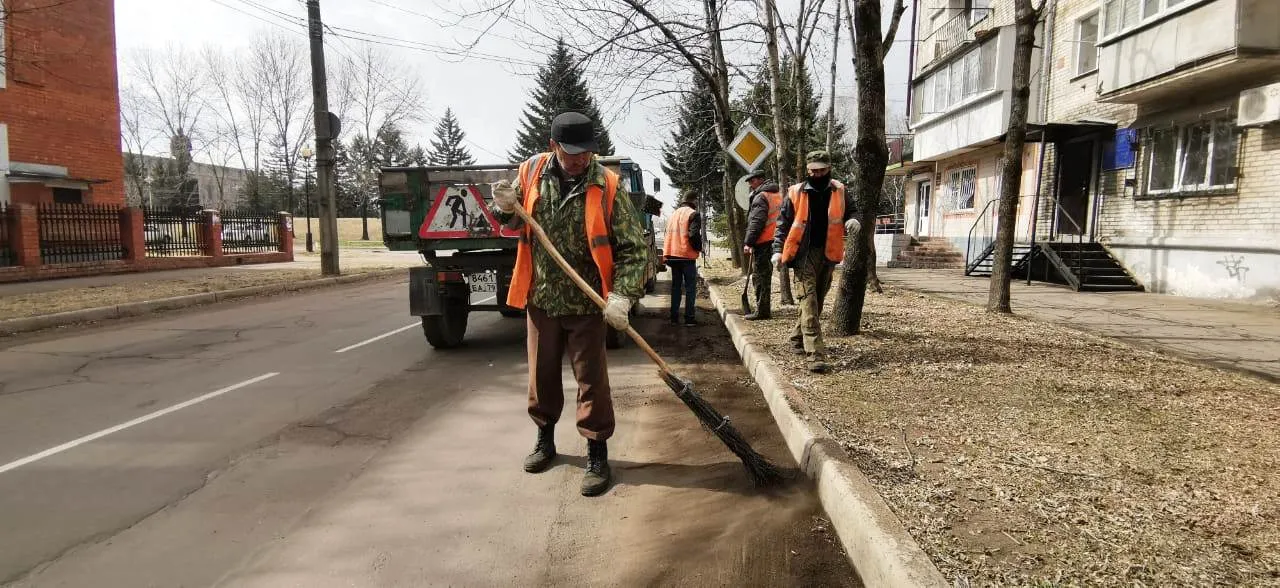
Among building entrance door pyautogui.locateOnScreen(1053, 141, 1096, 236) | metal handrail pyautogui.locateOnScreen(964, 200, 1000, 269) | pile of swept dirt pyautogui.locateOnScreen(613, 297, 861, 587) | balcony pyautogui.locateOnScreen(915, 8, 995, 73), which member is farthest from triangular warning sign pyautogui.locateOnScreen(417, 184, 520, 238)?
balcony pyautogui.locateOnScreen(915, 8, 995, 73)

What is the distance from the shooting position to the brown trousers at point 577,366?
3.65 meters

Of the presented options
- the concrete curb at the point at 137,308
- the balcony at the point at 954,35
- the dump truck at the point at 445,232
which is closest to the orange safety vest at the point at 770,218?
the dump truck at the point at 445,232

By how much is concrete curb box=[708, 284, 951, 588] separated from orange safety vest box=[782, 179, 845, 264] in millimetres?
1438

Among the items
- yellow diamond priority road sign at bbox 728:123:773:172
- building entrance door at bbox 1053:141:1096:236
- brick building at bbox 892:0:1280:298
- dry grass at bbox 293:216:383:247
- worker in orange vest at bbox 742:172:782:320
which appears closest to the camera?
worker in orange vest at bbox 742:172:782:320

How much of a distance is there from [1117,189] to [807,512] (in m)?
14.1

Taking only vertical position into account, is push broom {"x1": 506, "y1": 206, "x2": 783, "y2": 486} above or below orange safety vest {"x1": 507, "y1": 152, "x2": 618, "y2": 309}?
below

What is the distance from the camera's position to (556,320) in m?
3.70

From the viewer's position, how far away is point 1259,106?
10.2 metres

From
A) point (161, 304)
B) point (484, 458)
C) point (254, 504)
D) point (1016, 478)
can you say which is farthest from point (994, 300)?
point (161, 304)

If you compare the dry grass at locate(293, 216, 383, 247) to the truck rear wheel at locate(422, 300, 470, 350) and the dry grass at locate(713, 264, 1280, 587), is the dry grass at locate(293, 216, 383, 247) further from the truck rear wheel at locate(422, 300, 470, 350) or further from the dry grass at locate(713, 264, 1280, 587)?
the dry grass at locate(713, 264, 1280, 587)

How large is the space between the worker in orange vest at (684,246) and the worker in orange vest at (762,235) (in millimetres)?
645

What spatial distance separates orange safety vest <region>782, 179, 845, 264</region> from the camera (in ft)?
18.6

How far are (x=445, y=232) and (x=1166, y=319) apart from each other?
9.10m

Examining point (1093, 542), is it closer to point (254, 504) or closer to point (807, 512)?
point (807, 512)
